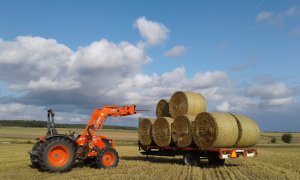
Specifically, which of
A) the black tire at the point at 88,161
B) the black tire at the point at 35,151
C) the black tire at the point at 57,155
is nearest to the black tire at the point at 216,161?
the black tire at the point at 88,161

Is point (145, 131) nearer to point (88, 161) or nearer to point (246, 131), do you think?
point (88, 161)

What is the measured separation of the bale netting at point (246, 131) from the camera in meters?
15.9

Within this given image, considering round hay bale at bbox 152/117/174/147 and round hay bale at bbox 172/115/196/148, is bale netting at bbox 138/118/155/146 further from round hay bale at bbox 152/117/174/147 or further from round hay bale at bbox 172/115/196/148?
round hay bale at bbox 172/115/196/148

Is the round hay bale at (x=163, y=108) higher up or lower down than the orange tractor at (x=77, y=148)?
higher up

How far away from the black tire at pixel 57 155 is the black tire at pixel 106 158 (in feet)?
3.68

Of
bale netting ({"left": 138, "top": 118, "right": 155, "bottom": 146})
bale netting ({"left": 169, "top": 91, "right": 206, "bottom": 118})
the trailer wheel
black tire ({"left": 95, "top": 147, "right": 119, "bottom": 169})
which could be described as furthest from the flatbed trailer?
black tire ({"left": 95, "top": 147, "right": 119, "bottom": 169})

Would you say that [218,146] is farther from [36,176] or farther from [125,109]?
[36,176]

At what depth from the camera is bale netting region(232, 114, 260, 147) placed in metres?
15.9

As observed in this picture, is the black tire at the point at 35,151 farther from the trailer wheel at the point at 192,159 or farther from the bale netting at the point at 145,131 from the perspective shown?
the trailer wheel at the point at 192,159

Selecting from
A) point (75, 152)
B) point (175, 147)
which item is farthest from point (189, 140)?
point (75, 152)

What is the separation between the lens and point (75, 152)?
1430 cm

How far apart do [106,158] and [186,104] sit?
4.35m

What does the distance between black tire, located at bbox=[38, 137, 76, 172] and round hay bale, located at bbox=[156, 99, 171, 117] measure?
607cm

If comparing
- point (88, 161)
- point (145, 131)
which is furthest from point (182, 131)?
point (88, 161)
